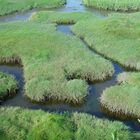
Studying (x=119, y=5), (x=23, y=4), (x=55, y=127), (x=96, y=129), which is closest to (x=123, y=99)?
(x=96, y=129)

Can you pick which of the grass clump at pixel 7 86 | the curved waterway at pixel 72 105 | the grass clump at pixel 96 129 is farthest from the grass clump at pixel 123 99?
the grass clump at pixel 7 86

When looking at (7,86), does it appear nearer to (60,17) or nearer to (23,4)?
(60,17)

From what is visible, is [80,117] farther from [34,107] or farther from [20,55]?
[20,55]

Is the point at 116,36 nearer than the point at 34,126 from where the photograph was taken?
No

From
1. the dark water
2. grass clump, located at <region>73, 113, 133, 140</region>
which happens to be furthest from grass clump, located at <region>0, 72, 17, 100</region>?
the dark water

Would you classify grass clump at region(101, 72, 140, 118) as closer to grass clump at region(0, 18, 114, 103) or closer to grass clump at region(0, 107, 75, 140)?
Result: grass clump at region(0, 18, 114, 103)

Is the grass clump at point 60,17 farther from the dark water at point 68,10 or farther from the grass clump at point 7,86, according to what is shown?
the grass clump at point 7,86

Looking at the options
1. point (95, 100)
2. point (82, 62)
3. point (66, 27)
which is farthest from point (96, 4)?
point (95, 100)
